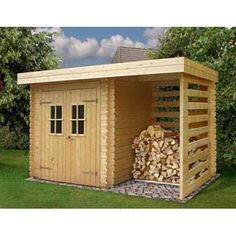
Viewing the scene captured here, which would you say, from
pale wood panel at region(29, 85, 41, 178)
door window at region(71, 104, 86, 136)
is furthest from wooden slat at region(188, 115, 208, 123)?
pale wood panel at region(29, 85, 41, 178)

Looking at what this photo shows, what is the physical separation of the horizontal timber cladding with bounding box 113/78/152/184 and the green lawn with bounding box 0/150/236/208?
2.69 ft

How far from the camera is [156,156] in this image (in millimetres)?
7008

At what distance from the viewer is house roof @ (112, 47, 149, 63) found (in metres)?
8.60

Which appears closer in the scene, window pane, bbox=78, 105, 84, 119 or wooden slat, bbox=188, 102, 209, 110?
wooden slat, bbox=188, 102, 209, 110

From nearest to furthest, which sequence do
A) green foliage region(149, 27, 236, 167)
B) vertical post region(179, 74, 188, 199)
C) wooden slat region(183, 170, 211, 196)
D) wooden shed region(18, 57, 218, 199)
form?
vertical post region(179, 74, 188, 199)
wooden slat region(183, 170, 211, 196)
wooden shed region(18, 57, 218, 199)
green foliage region(149, 27, 236, 167)

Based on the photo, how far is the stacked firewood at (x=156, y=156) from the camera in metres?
6.89

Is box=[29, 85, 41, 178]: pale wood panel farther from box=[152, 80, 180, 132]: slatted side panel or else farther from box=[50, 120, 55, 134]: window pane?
box=[152, 80, 180, 132]: slatted side panel

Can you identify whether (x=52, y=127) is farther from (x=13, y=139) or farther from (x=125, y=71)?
(x=125, y=71)

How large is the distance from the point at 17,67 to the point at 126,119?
9.31 ft

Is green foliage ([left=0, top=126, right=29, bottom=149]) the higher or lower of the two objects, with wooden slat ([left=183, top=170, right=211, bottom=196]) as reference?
higher

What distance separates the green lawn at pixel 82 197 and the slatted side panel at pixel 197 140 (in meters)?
0.25

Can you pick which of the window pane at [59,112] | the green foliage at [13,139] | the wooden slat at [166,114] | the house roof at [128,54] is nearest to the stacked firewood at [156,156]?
the wooden slat at [166,114]
